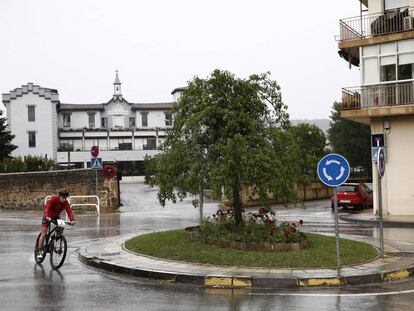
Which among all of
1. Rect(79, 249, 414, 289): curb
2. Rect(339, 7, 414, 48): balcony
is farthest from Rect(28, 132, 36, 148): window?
Rect(79, 249, 414, 289): curb

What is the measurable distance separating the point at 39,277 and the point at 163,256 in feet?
8.89

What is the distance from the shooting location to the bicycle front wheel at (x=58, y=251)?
11.4m

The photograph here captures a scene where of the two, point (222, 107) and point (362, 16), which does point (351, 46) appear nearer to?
point (362, 16)

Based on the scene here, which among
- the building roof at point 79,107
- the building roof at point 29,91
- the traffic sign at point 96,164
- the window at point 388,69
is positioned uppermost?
the building roof at point 29,91

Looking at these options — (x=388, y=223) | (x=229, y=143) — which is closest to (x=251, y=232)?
(x=229, y=143)

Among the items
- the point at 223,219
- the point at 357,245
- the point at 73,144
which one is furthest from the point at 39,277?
the point at 73,144

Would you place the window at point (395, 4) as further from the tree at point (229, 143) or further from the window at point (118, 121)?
the window at point (118, 121)

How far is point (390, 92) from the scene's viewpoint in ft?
82.7

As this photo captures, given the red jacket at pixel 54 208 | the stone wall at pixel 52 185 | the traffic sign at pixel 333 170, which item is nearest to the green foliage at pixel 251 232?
the traffic sign at pixel 333 170

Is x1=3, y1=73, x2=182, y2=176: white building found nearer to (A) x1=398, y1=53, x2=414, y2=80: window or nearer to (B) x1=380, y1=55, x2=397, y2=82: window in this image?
(B) x1=380, y1=55, x2=397, y2=82: window

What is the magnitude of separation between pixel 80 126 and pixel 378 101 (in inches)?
2109

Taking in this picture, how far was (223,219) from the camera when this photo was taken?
46.9 ft

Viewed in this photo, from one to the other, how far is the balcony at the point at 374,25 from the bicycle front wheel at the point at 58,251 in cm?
1913

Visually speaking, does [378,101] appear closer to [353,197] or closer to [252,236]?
[353,197]
